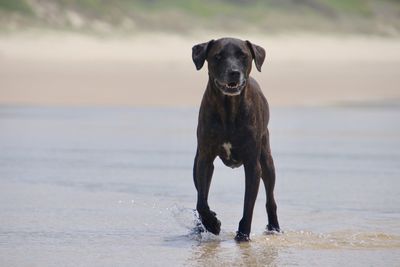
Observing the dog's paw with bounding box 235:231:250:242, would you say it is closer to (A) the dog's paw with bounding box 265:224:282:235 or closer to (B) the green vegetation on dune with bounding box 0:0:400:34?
(A) the dog's paw with bounding box 265:224:282:235

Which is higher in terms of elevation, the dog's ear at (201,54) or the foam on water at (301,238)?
the dog's ear at (201,54)

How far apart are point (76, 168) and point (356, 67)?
19.2 m

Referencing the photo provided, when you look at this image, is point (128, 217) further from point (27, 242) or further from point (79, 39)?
point (79, 39)

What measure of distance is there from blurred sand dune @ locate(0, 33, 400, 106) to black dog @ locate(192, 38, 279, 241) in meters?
13.0

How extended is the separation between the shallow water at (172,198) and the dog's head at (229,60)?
99cm

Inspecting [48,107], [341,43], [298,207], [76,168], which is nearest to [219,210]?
[298,207]

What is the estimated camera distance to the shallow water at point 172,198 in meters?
6.87

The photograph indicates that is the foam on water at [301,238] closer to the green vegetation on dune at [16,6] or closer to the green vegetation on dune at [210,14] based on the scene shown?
the green vegetation on dune at [210,14]

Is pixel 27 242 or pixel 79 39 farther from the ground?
pixel 79 39

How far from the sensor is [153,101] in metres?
21.0

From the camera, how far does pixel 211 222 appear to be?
24.5ft

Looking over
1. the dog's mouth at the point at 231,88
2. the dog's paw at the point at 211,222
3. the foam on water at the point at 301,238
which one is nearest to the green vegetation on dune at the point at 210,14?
the foam on water at the point at 301,238

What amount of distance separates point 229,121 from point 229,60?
396 mm

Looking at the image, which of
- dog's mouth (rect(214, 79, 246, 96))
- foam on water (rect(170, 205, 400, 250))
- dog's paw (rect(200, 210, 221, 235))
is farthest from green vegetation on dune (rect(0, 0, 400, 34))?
dog's mouth (rect(214, 79, 246, 96))
